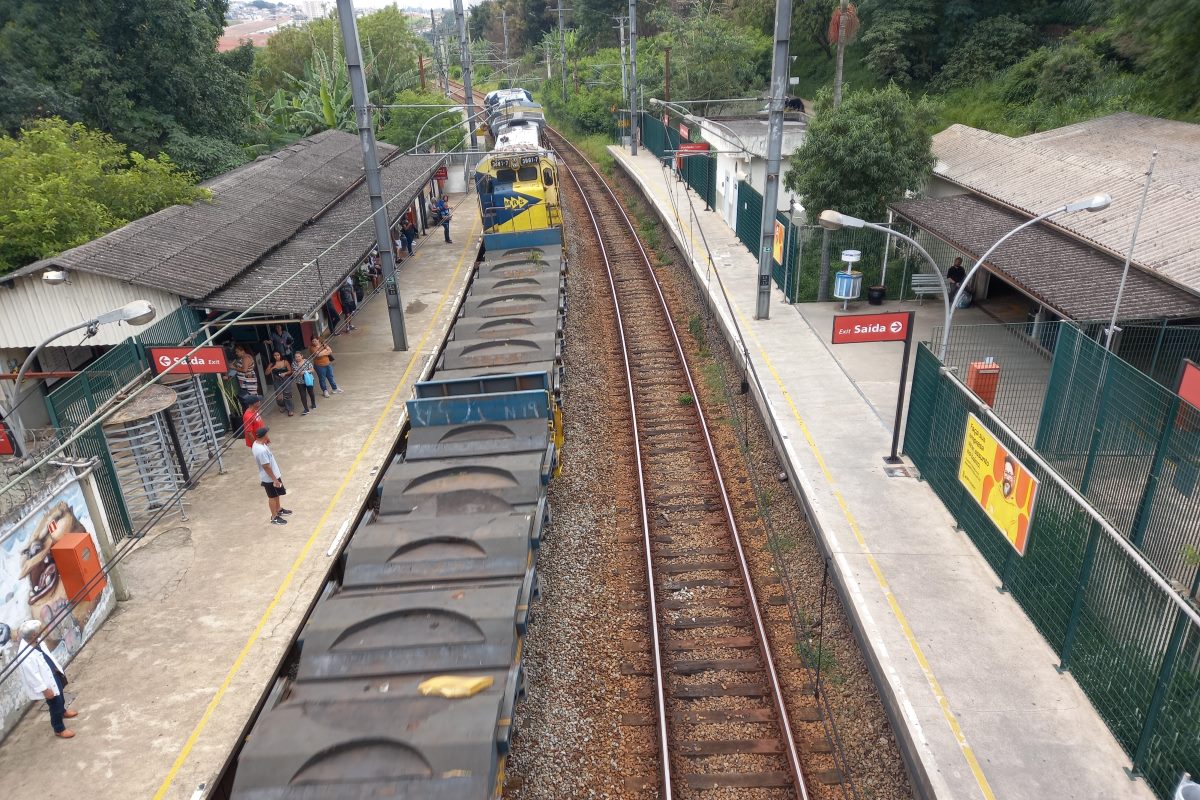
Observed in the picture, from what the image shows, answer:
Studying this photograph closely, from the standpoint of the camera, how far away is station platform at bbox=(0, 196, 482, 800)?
28.2ft

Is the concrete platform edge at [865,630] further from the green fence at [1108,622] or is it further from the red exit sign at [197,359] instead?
the red exit sign at [197,359]

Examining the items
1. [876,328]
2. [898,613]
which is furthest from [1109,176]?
[898,613]

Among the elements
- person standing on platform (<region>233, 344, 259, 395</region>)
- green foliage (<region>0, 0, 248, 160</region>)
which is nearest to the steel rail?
person standing on platform (<region>233, 344, 259, 395</region>)

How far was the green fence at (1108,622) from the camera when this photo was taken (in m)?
7.38

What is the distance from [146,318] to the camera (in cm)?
1015

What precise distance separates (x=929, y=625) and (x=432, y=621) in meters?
6.10

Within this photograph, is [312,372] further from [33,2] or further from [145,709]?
[33,2]

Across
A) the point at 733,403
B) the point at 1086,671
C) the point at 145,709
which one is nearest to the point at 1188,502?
the point at 1086,671

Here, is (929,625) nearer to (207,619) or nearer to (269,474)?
(207,619)

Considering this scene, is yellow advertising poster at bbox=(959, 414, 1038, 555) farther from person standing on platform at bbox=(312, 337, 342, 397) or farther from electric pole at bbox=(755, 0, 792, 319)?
person standing on platform at bbox=(312, 337, 342, 397)

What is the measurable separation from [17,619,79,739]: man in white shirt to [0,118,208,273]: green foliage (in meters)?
11.6

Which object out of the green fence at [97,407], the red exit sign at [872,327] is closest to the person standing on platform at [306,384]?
the green fence at [97,407]

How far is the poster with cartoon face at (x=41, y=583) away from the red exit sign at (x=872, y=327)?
440 inches

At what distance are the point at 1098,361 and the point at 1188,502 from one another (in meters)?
2.50
